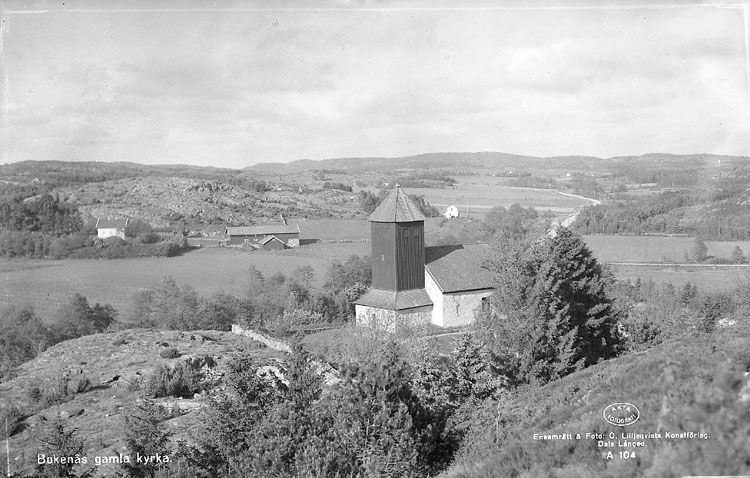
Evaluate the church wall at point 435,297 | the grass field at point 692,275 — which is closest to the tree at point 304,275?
the church wall at point 435,297

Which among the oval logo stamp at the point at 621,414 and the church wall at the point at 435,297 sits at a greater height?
the oval logo stamp at the point at 621,414

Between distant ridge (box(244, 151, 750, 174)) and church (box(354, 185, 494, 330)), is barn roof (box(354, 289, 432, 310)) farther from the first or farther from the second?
distant ridge (box(244, 151, 750, 174))

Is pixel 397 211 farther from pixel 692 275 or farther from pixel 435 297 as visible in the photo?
pixel 692 275

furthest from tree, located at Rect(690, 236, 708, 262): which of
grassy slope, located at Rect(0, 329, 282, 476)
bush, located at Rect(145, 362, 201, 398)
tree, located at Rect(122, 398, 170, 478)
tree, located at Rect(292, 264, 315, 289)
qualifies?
tree, located at Rect(122, 398, 170, 478)

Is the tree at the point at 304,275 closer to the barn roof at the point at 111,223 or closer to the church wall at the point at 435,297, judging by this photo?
the church wall at the point at 435,297

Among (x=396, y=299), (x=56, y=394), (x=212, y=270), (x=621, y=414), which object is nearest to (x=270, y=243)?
(x=212, y=270)
